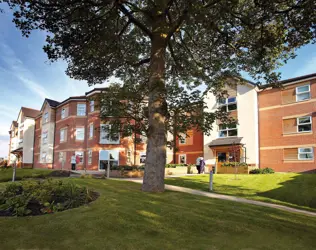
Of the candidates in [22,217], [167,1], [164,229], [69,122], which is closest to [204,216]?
[164,229]

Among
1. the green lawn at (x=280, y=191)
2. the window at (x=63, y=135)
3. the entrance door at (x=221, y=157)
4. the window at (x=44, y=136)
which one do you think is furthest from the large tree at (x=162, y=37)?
the window at (x=44, y=136)

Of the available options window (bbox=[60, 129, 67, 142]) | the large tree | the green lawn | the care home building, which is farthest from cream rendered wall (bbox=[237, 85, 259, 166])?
window (bbox=[60, 129, 67, 142])

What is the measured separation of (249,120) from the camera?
1053 inches

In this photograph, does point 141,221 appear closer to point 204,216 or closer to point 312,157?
point 204,216

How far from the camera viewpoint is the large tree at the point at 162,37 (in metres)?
9.30

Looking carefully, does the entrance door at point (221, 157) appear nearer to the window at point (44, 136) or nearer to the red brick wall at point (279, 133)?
the red brick wall at point (279, 133)

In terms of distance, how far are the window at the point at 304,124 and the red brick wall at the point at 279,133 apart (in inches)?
14.8

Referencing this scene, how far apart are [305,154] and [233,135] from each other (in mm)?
7228

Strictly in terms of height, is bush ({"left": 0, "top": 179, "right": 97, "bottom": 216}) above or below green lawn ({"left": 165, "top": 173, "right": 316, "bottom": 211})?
above

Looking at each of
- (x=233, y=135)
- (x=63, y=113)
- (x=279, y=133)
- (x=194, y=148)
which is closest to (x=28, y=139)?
(x=63, y=113)

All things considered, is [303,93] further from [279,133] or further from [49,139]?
[49,139]

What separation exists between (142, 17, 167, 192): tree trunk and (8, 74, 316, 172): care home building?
24.0 feet

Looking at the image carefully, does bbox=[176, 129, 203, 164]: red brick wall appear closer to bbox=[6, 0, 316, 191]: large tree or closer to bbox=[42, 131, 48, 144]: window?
bbox=[6, 0, 316, 191]: large tree

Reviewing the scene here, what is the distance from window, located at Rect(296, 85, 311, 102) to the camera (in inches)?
926
